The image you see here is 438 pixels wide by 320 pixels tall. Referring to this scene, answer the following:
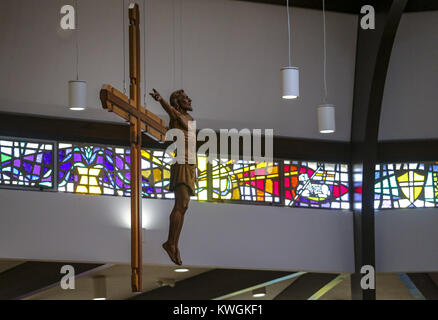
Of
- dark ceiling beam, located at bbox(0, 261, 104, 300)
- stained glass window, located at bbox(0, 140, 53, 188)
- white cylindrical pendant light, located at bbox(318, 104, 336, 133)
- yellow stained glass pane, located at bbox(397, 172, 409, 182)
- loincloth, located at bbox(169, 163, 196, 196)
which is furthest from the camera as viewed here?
yellow stained glass pane, located at bbox(397, 172, 409, 182)

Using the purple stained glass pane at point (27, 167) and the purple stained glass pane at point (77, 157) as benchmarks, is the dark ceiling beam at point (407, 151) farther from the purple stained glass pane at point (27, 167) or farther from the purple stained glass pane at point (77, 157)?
the purple stained glass pane at point (27, 167)

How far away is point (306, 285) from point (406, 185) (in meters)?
2.30

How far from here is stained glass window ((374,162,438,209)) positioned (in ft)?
40.1

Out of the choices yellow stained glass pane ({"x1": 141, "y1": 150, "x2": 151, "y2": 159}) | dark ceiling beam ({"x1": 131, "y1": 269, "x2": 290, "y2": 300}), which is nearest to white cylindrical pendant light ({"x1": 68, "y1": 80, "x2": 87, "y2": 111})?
yellow stained glass pane ({"x1": 141, "y1": 150, "x2": 151, "y2": 159})

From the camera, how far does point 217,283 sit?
1291 cm

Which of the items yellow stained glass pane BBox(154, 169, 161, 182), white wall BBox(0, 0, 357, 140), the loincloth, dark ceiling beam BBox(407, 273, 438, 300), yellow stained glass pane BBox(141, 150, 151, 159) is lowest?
dark ceiling beam BBox(407, 273, 438, 300)

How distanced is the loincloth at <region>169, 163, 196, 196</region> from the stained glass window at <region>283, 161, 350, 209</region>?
3909 mm

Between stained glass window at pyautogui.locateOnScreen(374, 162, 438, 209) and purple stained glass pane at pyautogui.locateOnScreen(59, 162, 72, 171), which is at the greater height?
purple stained glass pane at pyautogui.locateOnScreen(59, 162, 72, 171)

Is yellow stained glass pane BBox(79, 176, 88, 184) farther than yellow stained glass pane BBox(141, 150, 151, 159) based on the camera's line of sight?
No

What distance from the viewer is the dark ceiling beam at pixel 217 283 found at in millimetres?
12637

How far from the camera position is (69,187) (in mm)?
10844

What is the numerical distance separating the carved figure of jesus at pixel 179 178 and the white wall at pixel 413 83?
4.65 m

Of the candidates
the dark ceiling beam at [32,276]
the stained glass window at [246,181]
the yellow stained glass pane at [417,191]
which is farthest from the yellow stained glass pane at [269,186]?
the dark ceiling beam at [32,276]

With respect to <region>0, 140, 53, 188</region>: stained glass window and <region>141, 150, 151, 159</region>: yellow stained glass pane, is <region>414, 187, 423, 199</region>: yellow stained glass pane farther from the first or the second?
<region>0, 140, 53, 188</region>: stained glass window
